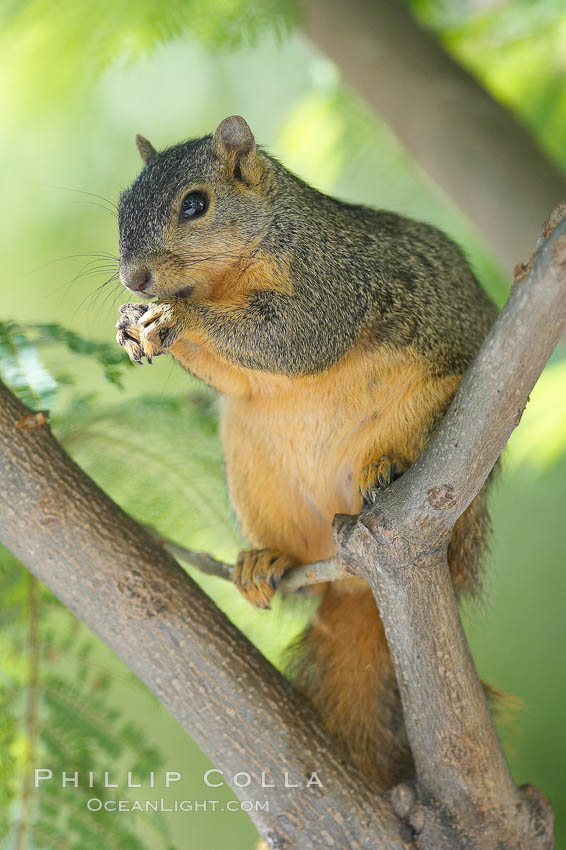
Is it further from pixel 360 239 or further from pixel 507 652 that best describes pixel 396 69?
pixel 507 652

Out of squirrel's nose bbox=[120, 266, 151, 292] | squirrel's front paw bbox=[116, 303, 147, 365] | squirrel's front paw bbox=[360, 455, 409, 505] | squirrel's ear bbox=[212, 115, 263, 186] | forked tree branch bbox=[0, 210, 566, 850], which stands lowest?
forked tree branch bbox=[0, 210, 566, 850]

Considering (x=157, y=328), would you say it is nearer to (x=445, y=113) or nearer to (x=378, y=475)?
(x=378, y=475)

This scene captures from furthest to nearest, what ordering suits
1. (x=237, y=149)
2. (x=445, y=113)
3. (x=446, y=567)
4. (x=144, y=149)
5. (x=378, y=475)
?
1. (x=445, y=113)
2. (x=144, y=149)
3. (x=237, y=149)
4. (x=378, y=475)
5. (x=446, y=567)

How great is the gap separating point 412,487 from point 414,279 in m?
0.57

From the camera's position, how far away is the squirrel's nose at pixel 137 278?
5.00ft

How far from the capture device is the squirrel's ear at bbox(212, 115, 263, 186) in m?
1.69

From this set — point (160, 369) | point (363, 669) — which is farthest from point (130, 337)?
point (160, 369)

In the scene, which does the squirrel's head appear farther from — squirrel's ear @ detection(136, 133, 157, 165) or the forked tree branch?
the forked tree branch

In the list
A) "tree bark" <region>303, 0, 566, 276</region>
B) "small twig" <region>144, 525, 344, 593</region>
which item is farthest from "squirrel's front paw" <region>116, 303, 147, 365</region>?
"tree bark" <region>303, 0, 566, 276</region>

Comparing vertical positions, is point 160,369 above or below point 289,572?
above

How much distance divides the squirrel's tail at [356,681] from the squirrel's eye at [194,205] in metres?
0.77

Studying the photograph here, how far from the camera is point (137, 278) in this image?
60.2 inches

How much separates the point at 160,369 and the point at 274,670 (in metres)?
1.88

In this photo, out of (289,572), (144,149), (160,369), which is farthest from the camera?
(160,369)
